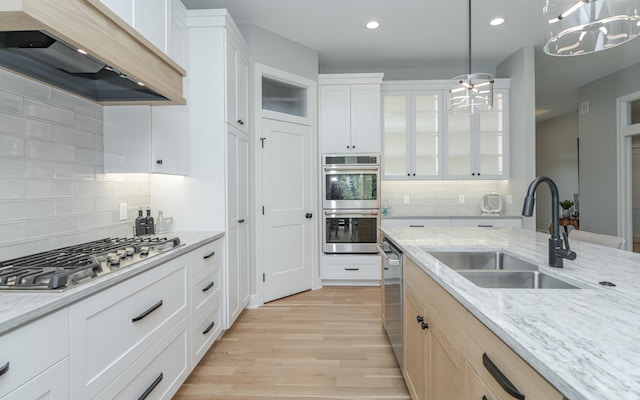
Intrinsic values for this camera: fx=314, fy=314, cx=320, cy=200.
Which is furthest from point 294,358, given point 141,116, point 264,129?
point 264,129

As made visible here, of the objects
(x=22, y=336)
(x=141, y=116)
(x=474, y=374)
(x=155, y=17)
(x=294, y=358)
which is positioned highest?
(x=155, y=17)

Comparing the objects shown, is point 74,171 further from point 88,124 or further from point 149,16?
point 149,16

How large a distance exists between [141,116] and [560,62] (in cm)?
553

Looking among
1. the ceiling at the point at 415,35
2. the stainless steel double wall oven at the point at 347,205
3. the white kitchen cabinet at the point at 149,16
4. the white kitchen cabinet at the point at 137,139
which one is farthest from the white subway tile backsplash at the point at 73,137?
the stainless steel double wall oven at the point at 347,205

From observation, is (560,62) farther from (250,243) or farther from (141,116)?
(141,116)

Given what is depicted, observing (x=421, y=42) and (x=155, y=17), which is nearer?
(x=155, y=17)

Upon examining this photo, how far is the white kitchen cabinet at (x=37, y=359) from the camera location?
85 centimetres

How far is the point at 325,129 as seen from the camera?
4.19 metres

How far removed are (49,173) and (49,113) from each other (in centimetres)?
33

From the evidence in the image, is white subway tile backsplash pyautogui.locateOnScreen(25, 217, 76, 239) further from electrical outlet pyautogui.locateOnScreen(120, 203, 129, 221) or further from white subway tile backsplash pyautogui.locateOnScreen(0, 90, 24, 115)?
white subway tile backsplash pyautogui.locateOnScreen(0, 90, 24, 115)

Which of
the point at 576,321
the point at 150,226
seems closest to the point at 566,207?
the point at 576,321

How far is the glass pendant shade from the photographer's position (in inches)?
97.3

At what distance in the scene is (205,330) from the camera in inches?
88.1

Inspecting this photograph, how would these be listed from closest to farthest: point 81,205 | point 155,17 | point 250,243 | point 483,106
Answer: point 155,17, point 81,205, point 483,106, point 250,243
